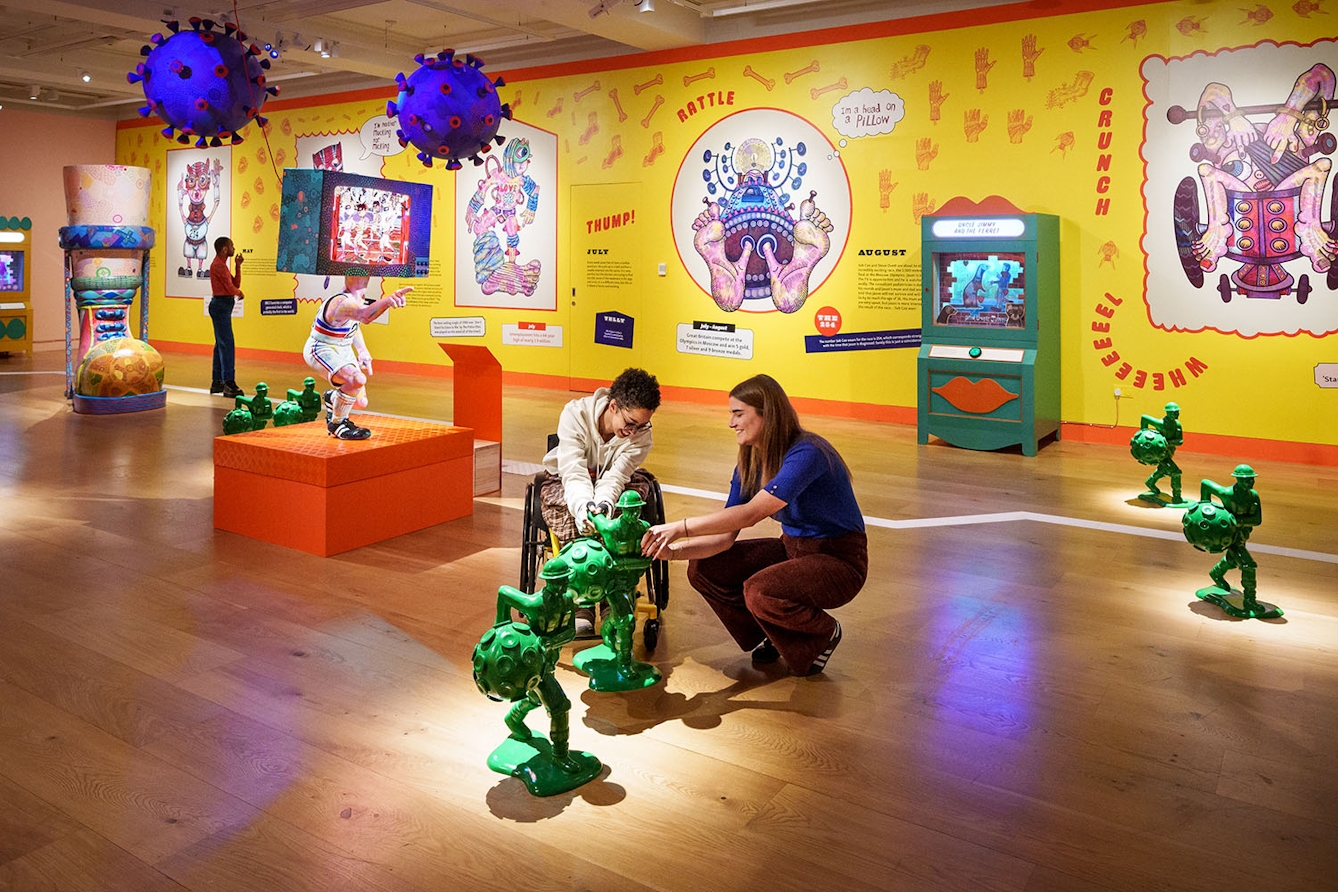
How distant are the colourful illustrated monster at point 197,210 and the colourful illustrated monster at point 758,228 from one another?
7.94m

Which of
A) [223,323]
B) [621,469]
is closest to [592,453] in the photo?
[621,469]

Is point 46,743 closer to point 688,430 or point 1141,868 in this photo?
point 1141,868

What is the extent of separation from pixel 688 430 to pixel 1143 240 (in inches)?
144

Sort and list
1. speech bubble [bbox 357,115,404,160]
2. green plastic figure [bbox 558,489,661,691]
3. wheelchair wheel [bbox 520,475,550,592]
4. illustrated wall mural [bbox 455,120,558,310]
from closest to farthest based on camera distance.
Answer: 1. green plastic figure [bbox 558,489,661,691]
2. wheelchair wheel [bbox 520,475,550,592]
3. illustrated wall mural [bbox 455,120,558,310]
4. speech bubble [bbox 357,115,404,160]

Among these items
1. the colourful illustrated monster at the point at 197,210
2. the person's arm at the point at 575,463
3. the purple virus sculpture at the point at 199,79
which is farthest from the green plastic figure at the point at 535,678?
the colourful illustrated monster at the point at 197,210

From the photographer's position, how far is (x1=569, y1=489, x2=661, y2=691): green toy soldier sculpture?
9.97 ft

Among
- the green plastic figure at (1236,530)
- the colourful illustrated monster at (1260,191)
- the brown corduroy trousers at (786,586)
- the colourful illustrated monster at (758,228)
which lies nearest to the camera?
the brown corduroy trousers at (786,586)

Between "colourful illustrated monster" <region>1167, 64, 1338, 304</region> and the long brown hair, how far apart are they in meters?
5.39

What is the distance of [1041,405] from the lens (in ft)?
25.5

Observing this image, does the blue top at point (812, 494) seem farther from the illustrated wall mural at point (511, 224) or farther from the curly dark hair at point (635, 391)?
the illustrated wall mural at point (511, 224)

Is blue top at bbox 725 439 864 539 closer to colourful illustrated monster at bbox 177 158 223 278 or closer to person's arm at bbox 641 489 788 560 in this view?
person's arm at bbox 641 489 788 560

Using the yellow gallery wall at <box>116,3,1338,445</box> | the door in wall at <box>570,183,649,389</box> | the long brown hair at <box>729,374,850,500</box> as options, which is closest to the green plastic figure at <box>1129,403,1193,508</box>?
the yellow gallery wall at <box>116,3,1338,445</box>

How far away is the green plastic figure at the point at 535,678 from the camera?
2.65 meters

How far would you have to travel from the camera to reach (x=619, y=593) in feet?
10.4
